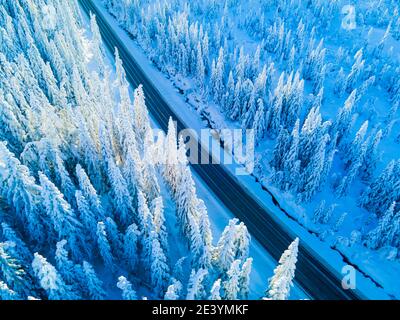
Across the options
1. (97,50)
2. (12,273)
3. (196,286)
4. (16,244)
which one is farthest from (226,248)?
(97,50)

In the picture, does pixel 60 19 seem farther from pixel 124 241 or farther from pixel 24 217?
pixel 124 241

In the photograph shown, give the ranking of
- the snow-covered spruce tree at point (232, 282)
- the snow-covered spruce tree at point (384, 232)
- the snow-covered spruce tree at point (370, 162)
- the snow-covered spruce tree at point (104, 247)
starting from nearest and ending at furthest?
the snow-covered spruce tree at point (232, 282), the snow-covered spruce tree at point (104, 247), the snow-covered spruce tree at point (384, 232), the snow-covered spruce tree at point (370, 162)

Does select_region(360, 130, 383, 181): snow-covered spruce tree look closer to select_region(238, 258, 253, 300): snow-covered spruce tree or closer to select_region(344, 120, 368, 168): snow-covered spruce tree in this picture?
select_region(344, 120, 368, 168): snow-covered spruce tree

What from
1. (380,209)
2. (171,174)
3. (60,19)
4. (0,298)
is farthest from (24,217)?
(60,19)

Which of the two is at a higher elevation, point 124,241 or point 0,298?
point 0,298

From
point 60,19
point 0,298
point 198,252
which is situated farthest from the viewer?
point 60,19

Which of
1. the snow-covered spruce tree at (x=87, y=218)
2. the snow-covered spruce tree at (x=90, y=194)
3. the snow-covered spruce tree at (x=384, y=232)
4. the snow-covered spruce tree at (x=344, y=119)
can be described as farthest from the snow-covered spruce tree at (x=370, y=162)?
the snow-covered spruce tree at (x=87, y=218)

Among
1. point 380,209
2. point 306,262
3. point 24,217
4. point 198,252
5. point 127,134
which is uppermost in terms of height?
point 127,134

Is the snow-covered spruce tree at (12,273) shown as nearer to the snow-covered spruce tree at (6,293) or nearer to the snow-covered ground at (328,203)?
the snow-covered spruce tree at (6,293)
